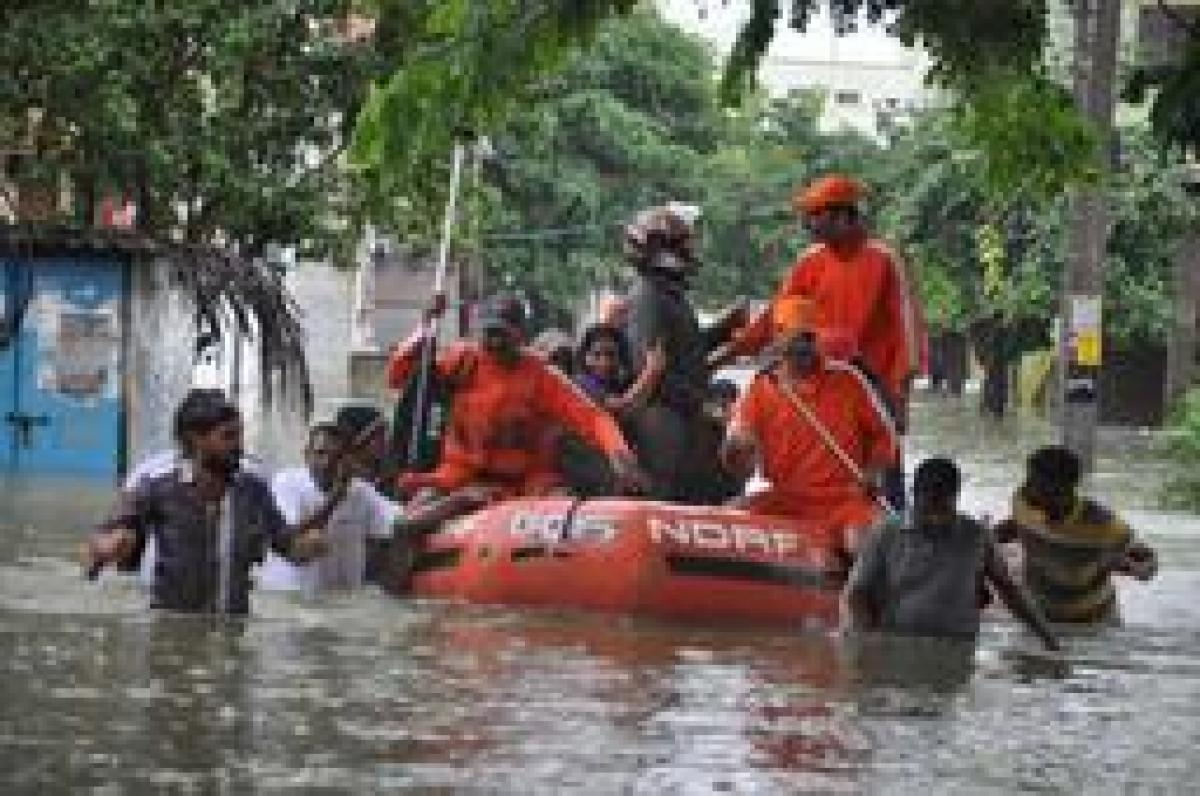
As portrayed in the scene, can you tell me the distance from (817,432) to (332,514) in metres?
2.33

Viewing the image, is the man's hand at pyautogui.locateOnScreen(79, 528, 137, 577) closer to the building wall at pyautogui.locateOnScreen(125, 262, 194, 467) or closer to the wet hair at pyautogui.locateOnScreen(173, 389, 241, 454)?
the wet hair at pyautogui.locateOnScreen(173, 389, 241, 454)

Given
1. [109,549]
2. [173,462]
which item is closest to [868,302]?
[173,462]

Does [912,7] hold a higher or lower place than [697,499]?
higher

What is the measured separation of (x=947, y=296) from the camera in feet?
174

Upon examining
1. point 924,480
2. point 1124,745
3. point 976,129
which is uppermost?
point 976,129

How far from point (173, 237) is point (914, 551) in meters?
14.7

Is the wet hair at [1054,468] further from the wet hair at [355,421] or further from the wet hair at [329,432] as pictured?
the wet hair at [329,432]

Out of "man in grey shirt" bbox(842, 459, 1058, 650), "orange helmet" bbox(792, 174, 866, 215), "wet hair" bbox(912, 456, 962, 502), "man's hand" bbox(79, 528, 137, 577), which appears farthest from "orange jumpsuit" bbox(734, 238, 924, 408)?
"man's hand" bbox(79, 528, 137, 577)

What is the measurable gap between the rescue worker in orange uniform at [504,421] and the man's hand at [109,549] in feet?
13.8

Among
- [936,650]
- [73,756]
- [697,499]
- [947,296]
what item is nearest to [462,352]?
[697,499]

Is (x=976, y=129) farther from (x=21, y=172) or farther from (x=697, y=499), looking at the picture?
(x=21, y=172)

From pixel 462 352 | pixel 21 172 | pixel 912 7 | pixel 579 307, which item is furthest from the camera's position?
pixel 579 307

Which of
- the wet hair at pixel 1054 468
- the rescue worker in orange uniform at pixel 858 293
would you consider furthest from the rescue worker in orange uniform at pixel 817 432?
the wet hair at pixel 1054 468

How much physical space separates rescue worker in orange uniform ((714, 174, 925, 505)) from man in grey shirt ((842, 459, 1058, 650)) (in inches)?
84.0
